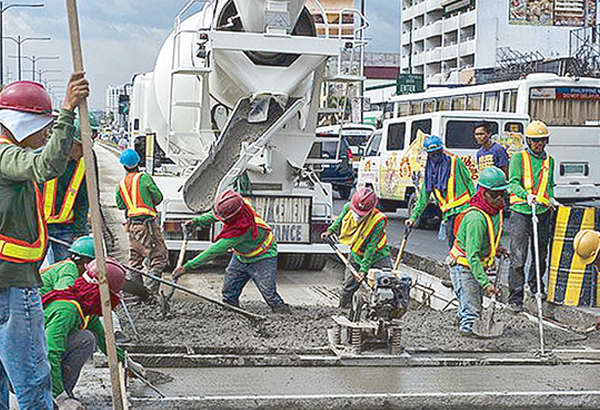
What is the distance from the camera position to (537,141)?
9133 mm

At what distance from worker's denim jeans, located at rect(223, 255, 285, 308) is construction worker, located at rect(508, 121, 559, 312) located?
2.35 metres

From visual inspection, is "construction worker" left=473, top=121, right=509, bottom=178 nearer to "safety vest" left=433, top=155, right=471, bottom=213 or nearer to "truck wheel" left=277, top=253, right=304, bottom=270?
"safety vest" left=433, top=155, right=471, bottom=213

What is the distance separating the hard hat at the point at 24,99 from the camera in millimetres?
4430

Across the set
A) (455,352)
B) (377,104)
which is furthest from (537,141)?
(377,104)

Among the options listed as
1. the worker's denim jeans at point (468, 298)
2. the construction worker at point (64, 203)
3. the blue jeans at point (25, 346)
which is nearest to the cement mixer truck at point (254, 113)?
the construction worker at point (64, 203)

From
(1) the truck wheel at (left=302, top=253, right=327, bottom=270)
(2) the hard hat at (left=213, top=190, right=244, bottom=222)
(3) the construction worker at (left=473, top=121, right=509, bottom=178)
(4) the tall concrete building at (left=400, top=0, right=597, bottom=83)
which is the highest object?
(4) the tall concrete building at (left=400, top=0, right=597, bottom=83)

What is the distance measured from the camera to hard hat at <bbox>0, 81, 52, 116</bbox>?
4430 millimetres

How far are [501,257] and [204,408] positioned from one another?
3.69 metres

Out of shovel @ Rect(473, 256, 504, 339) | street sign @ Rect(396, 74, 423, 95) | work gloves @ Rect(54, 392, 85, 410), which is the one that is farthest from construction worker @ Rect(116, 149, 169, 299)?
street sign @ Rect(396, 74, 423, 95)

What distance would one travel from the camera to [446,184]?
29.9 ft

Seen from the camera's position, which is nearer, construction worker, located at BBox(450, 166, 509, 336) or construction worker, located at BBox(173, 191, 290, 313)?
construction worker, located at BBox(450, 166, 509, 336)

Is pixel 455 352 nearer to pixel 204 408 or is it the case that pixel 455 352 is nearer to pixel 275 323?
pixel 275 323

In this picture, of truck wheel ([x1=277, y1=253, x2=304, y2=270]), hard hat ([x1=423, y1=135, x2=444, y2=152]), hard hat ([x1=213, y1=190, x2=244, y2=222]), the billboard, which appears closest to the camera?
hard hat ([x1=213, y1=190, x2=244, y2=222])

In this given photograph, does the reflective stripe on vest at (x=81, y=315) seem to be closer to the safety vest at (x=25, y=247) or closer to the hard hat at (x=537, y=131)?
the safety vest at (x=25, y=247)
